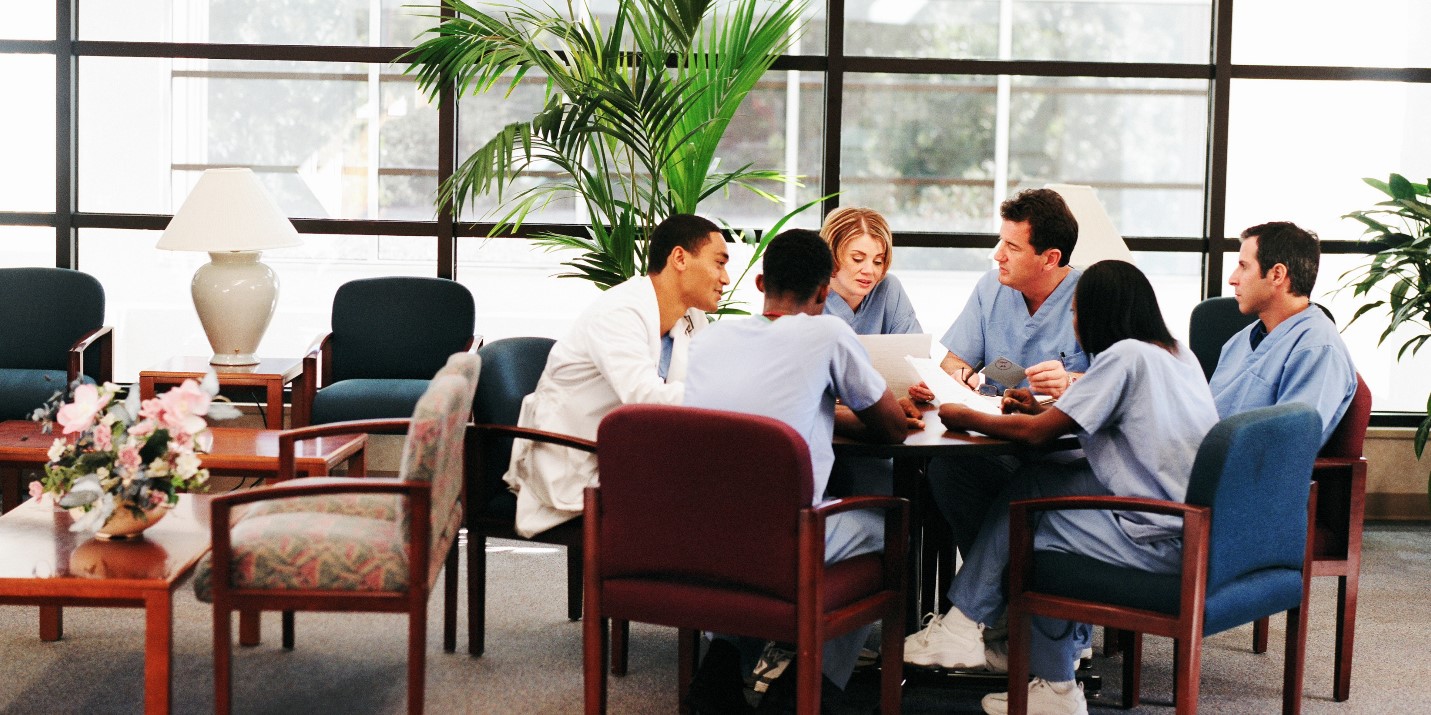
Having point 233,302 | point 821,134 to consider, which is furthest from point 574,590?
point 821,134

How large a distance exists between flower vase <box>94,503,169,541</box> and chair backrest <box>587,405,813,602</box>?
106cm

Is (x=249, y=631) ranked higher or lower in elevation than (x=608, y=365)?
lower

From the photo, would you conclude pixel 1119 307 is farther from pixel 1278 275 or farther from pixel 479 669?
pixel 479 669

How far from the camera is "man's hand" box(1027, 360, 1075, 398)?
3.32m

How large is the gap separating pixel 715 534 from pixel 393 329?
9.52 ft

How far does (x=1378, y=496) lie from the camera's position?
17.6 feet

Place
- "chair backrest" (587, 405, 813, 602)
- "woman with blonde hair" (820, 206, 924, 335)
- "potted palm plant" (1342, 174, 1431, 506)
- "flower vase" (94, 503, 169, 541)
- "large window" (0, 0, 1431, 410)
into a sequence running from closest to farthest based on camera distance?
1. "chair backrest" (587, 405, 813, 602)
2. "flower vase" (94, 503, 169, 541)
3. "woman with blonde hair" (820, 206, 924, 335)
4. "potted palm plant" (1342, 174, 1431, 506)
5. "large window" (0, 0, 1431, 410)

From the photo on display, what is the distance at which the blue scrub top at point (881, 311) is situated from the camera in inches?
152

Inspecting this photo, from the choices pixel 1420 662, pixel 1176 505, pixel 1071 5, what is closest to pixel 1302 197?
pixel 1071 5

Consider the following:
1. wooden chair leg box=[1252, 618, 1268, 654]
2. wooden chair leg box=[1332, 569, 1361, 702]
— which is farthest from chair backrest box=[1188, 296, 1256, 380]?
wooden chair leg box=[1332, 569, 1361, 702]

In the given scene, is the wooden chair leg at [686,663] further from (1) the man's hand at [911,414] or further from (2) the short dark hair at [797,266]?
(2) the short dark hair at [797,266]

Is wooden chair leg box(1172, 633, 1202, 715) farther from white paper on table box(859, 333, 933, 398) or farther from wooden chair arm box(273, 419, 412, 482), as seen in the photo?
wooden chair arm box(273, 419, 412, 482)

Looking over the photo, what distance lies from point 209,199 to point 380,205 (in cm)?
86

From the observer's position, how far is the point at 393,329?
16.6ft
